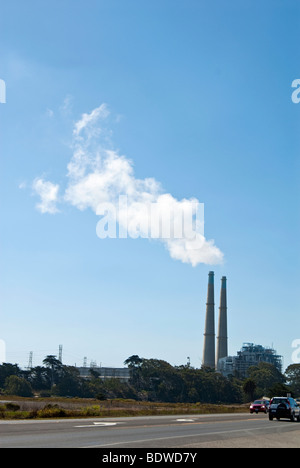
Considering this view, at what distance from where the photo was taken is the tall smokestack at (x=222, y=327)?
165 meters

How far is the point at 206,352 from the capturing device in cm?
16688

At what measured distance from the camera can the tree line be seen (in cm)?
13312

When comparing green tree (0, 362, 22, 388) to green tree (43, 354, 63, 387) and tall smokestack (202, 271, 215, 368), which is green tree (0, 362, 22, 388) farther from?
tall smokestack (202, 271, 215, 368)

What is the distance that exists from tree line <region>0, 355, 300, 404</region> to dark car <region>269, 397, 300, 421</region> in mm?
86597

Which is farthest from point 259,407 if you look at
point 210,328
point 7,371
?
point 210,328

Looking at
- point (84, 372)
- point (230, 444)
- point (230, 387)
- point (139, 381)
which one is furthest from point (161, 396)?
point (230, 444)

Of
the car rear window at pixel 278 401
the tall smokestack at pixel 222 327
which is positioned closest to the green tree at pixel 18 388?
the tall smokestack at pixel 222 327

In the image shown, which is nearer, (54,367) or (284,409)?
(284,409)

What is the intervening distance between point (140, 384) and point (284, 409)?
118 meters

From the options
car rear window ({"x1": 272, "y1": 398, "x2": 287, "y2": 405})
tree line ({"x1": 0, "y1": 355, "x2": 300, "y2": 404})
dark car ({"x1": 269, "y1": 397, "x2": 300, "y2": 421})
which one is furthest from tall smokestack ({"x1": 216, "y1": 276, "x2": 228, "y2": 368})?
dark car ({"x1": 269, "y1": 397, "x2": 300, "y2": 421})

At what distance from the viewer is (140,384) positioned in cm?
15125

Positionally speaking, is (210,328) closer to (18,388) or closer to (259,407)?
(18,388)

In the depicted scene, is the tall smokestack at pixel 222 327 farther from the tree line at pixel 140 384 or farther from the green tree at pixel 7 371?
the green tree at pixel 7 371

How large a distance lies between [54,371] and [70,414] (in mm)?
107598
